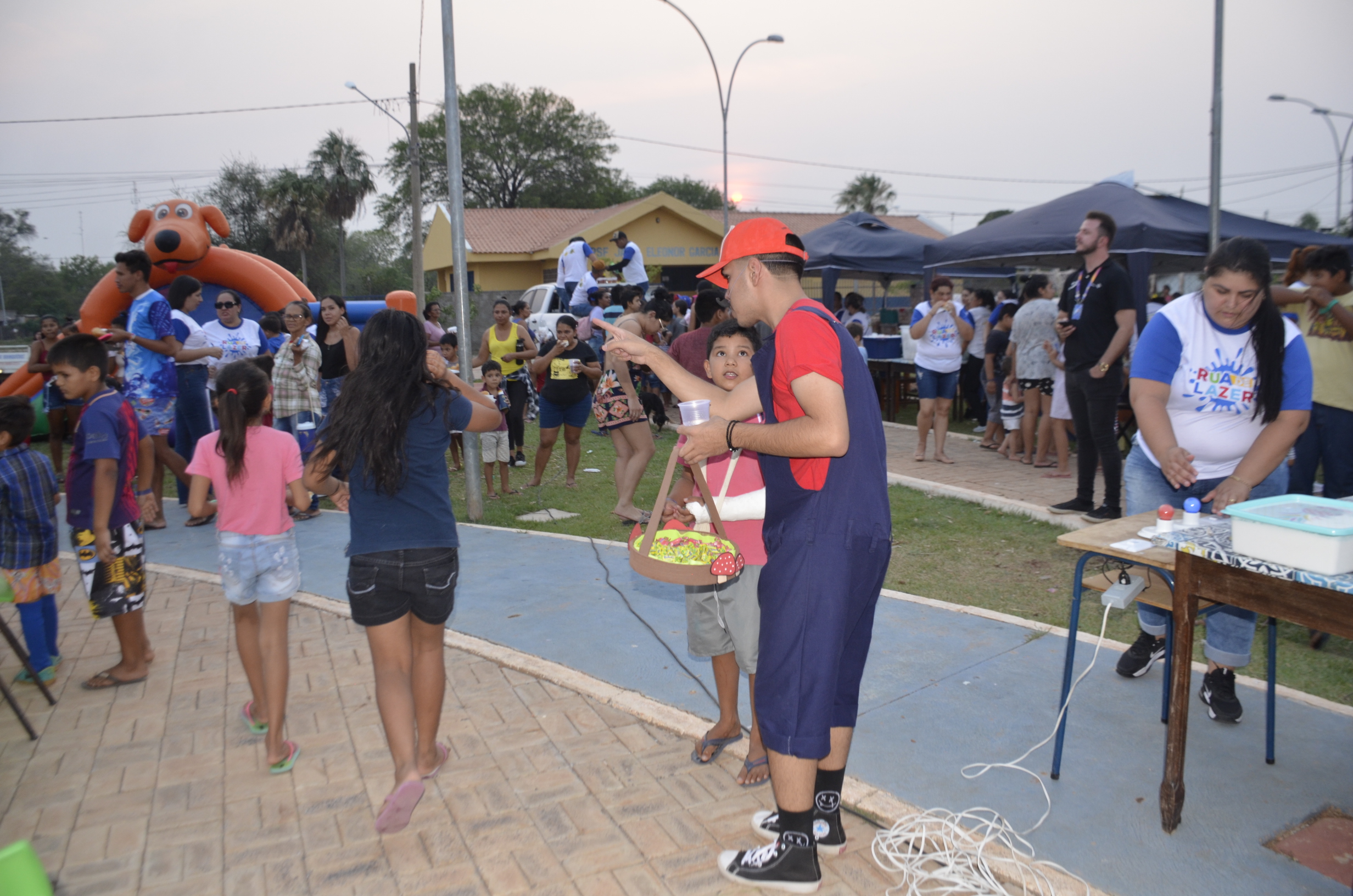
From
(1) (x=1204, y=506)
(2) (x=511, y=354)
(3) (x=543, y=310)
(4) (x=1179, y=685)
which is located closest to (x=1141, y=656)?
(1) (x=1204, y=506)

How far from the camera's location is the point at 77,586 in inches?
246

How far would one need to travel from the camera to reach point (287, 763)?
3518mm

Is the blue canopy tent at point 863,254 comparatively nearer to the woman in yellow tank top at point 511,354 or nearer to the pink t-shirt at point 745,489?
the woman in yellow tank top at point 511,354

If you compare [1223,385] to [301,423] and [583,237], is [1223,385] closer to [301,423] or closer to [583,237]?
[301,423]

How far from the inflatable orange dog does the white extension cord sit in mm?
10667

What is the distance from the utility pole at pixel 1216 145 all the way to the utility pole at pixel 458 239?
8615 mm

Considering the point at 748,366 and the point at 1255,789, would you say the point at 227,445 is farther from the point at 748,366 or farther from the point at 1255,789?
the point at 1255,789

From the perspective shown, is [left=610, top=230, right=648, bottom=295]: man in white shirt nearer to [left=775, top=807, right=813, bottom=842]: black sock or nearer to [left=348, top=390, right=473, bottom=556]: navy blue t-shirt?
[left=348, top=390, right=473, bottom=556]: navy blue t-shirt

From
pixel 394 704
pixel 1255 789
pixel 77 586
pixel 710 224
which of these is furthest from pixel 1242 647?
pixel 710 224

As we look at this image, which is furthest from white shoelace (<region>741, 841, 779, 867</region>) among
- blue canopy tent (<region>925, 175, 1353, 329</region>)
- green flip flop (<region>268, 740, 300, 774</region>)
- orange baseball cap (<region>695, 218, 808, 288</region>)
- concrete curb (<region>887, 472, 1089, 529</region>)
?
blue canopy tent (<region>925, 175, 1353, 329</region>)

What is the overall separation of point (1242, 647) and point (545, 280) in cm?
3450

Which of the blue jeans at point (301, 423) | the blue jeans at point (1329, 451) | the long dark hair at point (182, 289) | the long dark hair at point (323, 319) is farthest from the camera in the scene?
the long dark hair at point (182, 289)

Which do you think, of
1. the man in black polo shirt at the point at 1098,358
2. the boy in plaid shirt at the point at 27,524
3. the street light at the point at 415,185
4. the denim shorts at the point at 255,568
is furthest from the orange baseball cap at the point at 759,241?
the street light at the point at 415,185

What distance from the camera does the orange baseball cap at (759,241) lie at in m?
2.67
